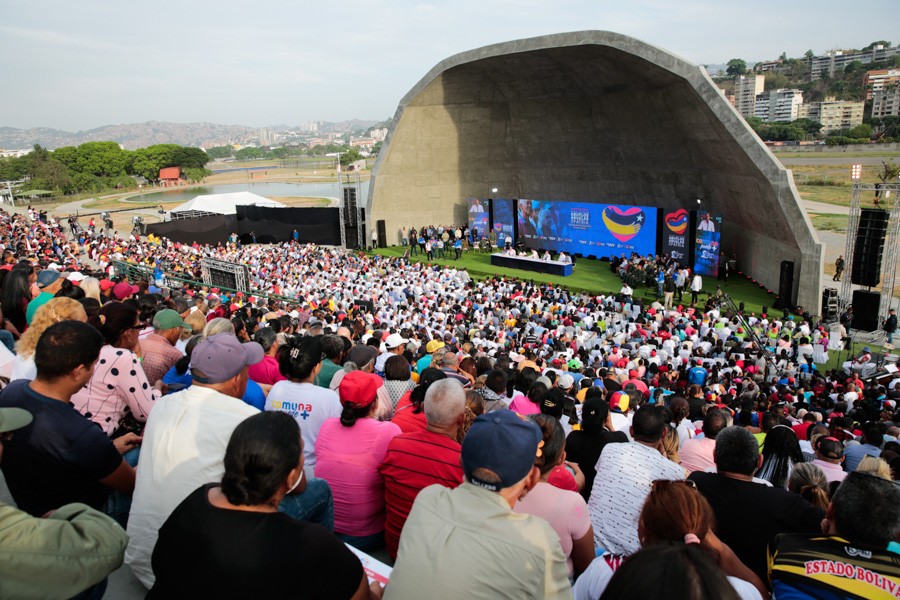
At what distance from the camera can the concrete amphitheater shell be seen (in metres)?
18.5

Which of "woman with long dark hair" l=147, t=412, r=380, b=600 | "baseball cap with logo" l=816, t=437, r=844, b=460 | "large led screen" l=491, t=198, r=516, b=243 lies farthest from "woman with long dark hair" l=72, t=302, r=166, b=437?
"large led screen" l=491, t=198, r=516, b=243

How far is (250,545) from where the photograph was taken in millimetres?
1862

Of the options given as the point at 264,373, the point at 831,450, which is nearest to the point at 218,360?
the point at 264,373

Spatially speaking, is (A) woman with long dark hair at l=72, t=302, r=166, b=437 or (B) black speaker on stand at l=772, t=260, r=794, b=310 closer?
(A) woman with long dark hair at l=72, t=302, r=166, b=437

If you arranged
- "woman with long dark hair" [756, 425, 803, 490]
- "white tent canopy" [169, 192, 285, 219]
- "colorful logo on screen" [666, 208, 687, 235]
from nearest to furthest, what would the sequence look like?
1. "woman with long dark hair" [756, 425, 803, 490]
2. "colorful logo on screen" [666, 208, 687, 235]
3. "white tent canopy" [169, 192, 285, 219]

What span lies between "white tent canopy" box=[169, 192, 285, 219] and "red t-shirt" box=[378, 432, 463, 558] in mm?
34281

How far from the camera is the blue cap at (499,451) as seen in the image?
2068mm

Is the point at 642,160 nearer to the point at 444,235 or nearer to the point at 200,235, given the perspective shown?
the point at 444,235

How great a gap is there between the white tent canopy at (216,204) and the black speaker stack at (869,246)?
29.4m

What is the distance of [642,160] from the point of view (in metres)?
25.8

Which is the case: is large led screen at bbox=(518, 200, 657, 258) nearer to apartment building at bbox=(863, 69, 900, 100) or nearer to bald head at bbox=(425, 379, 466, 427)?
bald head at bbox=(425, 379, 466, 427)

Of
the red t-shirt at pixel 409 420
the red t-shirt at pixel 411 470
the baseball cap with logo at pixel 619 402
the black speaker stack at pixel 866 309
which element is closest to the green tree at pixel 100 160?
the black speaker stack at pixel 866 309

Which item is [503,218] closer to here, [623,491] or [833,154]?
[623,491]

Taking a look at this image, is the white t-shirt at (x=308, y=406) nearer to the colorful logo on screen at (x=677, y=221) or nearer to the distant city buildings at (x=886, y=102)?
the colorful logo on screen at (x=677, y=221)
